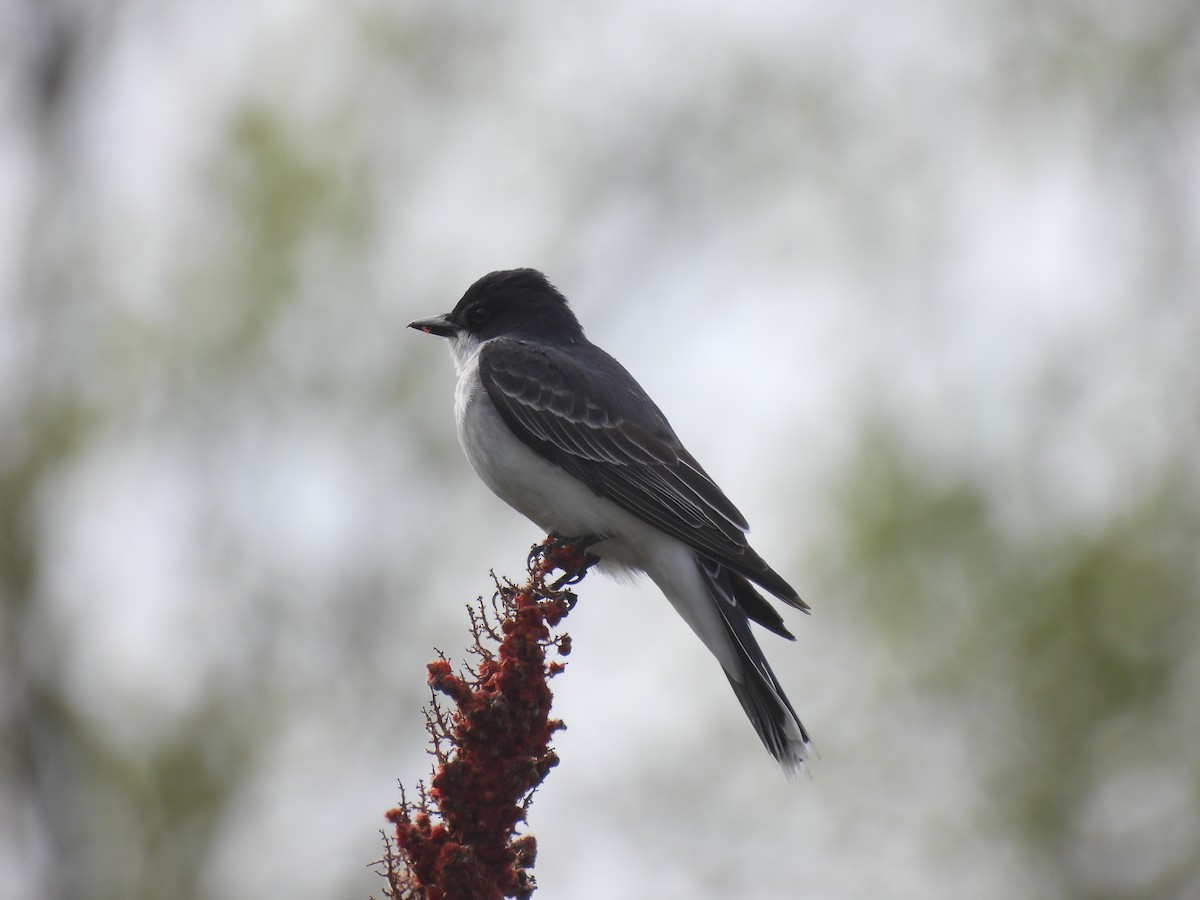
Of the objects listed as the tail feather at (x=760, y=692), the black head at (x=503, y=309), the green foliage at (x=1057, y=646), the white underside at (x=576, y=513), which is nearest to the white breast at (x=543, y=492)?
the white underside at (x=576, y=513)

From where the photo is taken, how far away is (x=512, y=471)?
7.02 metres

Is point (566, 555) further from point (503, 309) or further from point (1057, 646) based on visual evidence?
point (1057, 646)

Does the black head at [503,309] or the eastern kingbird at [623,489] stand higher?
the black head at [503,309]

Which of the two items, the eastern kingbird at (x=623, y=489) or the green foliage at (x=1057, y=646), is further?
the green foliage at (x=1057, y=646)

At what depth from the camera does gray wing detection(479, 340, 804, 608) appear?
6.70m

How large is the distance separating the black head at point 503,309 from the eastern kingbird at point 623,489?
12.7 inches

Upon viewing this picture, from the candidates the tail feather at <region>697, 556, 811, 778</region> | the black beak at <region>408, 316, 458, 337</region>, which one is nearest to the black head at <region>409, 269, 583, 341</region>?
the black beak at <region>408, 316, 458, 337</region>

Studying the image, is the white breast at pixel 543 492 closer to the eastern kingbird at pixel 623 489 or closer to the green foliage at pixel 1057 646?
the eastern kingbird at pixel 623 489

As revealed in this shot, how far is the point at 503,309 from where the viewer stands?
8438 mm

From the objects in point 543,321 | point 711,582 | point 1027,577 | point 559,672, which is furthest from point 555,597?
point 1027,577

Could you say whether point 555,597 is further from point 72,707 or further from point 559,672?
point 72,707

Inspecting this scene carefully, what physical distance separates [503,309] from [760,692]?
3.16 metres

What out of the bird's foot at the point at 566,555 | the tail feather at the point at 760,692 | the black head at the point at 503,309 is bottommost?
the tail feather at the point at 760,692

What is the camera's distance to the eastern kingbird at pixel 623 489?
21.2 ft
